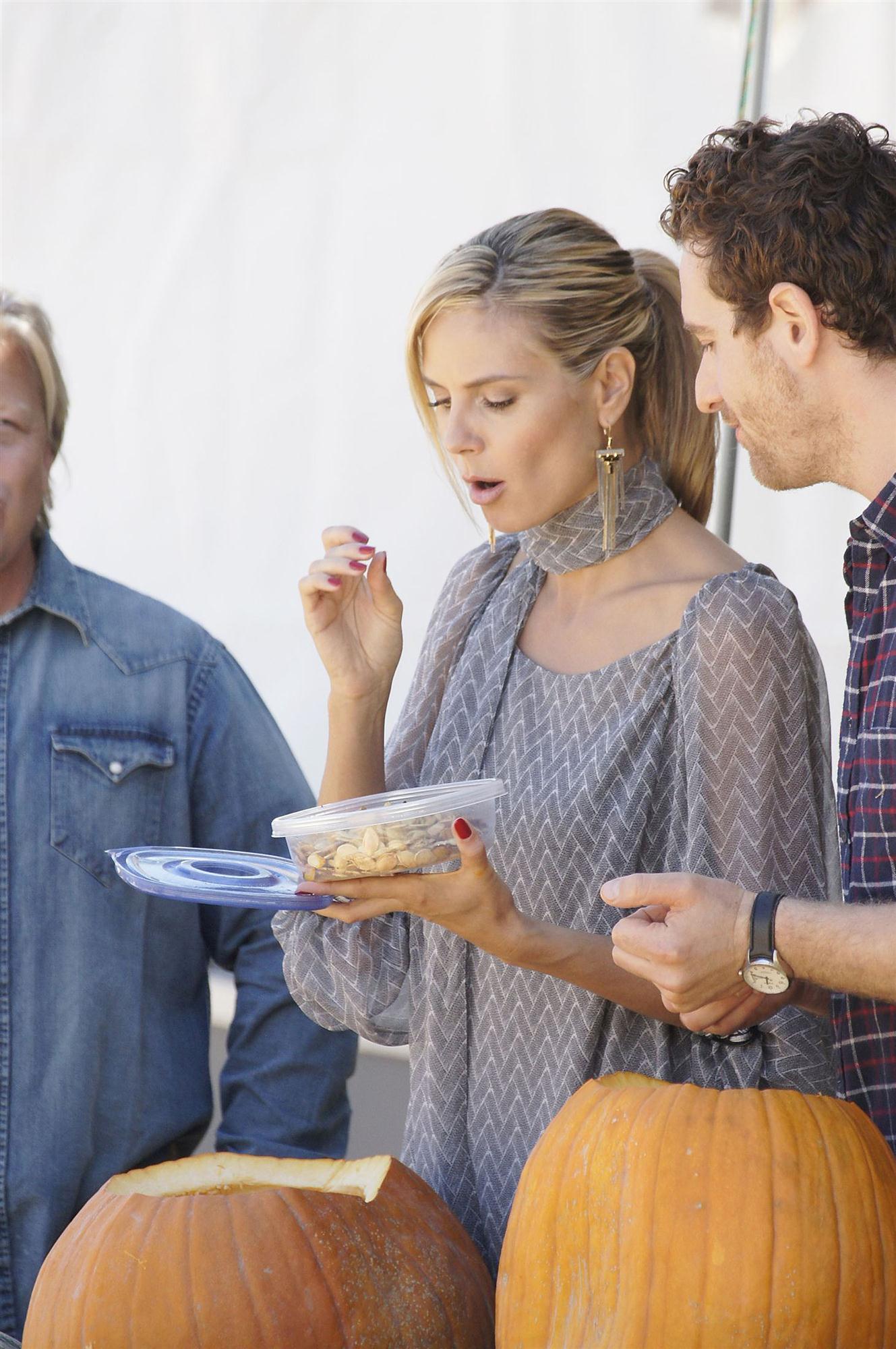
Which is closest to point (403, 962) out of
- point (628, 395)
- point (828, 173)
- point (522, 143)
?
point (628, 395)

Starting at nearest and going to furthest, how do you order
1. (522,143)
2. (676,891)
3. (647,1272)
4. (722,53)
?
(647,1272) < (676,891) < (722,53) < (522,143)

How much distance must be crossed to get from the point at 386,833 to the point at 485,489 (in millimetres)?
571

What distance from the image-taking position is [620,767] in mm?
1553

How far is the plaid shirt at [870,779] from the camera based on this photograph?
131 centimetres

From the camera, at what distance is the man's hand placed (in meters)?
1.18

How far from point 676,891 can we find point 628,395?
0.77 m

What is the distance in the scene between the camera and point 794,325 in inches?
55.5

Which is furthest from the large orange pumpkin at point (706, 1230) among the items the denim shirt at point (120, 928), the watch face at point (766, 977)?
the denim shirt at point (120, 928)

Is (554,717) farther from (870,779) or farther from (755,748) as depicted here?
(870,779)

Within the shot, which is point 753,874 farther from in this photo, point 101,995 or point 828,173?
point 101,995

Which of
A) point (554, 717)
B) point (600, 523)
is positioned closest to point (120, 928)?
point (554, 717)

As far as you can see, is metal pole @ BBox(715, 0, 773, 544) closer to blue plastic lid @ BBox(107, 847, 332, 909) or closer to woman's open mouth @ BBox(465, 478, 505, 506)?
woman's open mouth @ BBox(465, 478, 505, 506)

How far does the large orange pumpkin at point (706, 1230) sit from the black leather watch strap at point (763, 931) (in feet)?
0.36

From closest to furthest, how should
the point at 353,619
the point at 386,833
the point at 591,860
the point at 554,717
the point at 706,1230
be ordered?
the point at 706,1230
the point at 386,833
the point at 591,860
the point at 554,717
the point at 353,619
